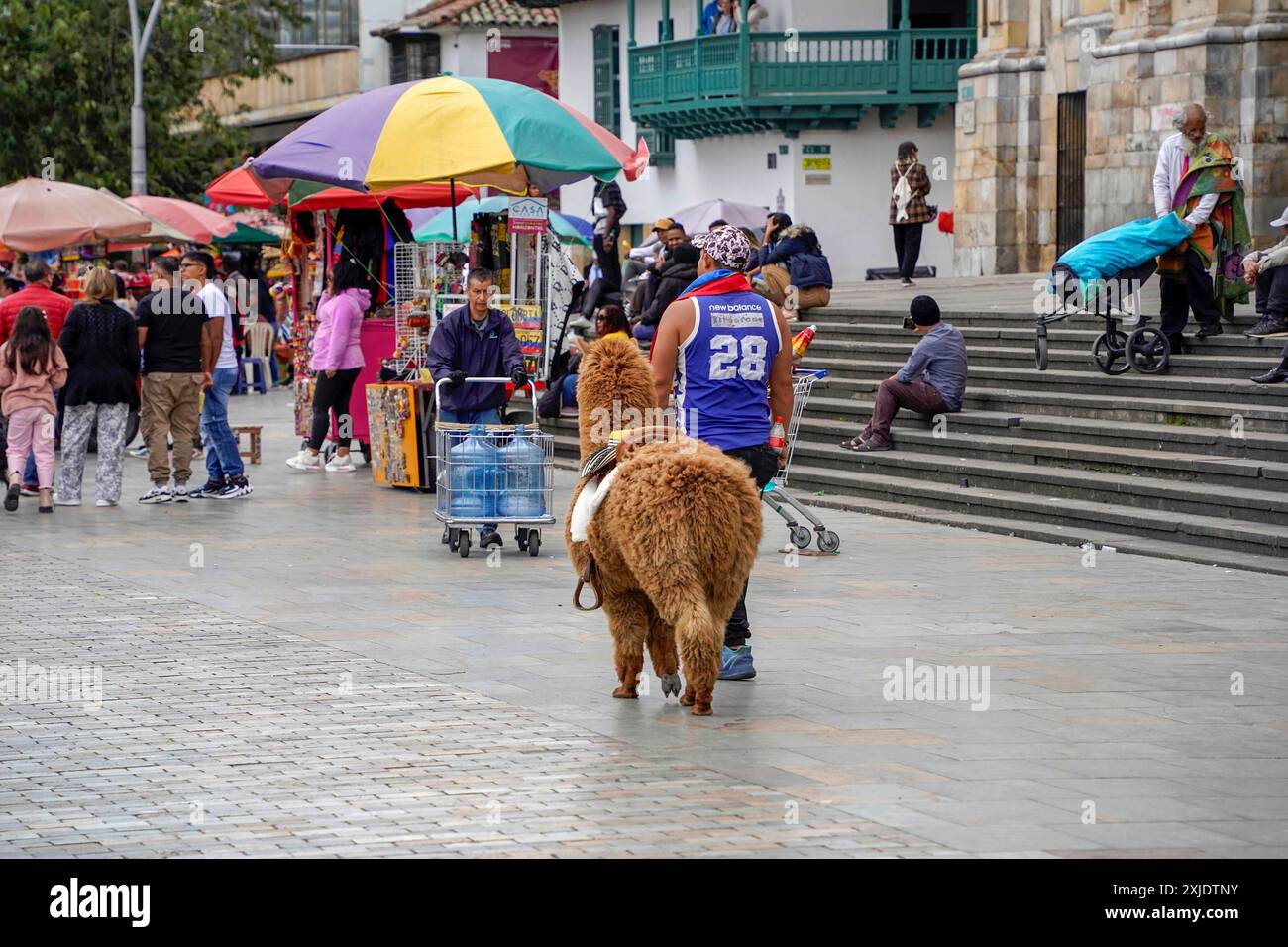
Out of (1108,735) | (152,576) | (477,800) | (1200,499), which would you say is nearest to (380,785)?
(477,800)

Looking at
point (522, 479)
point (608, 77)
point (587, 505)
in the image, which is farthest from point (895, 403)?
point (608, 77)

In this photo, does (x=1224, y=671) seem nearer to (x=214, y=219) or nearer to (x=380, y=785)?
(x=380, y=785)

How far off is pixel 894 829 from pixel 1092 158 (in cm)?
1824

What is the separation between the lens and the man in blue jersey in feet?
29.7

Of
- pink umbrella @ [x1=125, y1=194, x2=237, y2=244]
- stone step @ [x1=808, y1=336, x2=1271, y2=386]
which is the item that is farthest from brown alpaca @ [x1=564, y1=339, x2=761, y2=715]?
pink umbrella @ [x1=125, y1=194, x2=237, y2=244]

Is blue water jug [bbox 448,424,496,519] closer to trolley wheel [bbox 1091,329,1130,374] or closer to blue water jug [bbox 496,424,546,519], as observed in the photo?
blue water jug [bbox 496,424,546,519]

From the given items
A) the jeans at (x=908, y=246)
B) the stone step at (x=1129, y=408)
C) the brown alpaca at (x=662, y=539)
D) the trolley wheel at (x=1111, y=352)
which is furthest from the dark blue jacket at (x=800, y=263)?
the brown alpaca at (x=662, y=539)

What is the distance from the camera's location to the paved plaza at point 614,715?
6.57 m

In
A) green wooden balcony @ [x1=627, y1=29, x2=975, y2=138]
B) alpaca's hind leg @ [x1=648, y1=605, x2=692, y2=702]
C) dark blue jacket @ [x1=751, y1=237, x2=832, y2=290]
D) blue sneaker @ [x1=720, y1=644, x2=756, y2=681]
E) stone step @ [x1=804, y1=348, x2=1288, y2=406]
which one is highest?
green wooden balcony @ [x1=627, y1=29, x2=975, y2=138]

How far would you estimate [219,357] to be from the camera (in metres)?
17.7

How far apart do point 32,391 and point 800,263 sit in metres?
8.32

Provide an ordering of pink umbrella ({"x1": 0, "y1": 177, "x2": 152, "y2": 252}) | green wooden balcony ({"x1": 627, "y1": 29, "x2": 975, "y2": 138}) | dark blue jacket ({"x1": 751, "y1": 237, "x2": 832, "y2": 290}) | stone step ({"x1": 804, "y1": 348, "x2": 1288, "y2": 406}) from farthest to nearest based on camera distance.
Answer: green wooden balcony ({"x1": 627, "y1": 29, "x2": 975, "y2": 138}) → pink umbrella ({"x1": 0, "y1": 177, "x2": 152, "y2": 252}) → dark blue jacket ({"x1": 751, "y1": 237, "x2": 832, "y2": 290}) → stone step ({"x1": 804, "y1": 348, "x2": 1288, "y2": 406})

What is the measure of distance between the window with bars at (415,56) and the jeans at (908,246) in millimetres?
24927

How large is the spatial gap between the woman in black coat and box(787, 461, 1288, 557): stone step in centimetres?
564
